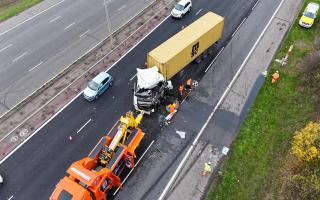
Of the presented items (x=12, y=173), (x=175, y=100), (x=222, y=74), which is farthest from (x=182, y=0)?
(x=12, y=173)

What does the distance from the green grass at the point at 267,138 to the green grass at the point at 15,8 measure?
110ft

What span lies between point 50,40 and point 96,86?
11593 millimetres

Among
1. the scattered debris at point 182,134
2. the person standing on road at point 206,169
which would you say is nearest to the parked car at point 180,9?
the scattered debris at point 182,134

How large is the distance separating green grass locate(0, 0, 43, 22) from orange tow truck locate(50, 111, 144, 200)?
27.1 meters

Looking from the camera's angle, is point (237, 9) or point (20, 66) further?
point (237, 9)

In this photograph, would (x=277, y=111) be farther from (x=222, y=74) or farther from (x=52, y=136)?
(x=52, y=136)

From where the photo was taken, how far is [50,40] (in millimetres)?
36969

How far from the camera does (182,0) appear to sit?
3956 cm

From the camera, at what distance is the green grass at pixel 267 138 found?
2392 centimetres

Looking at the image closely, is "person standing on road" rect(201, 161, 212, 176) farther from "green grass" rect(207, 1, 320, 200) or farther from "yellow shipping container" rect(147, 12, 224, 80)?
"yellow shipping container" rect(147, 12, 224, 80)

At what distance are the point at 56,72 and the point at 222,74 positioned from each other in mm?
18046

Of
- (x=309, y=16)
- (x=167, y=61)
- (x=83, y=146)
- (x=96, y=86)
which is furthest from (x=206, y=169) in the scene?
(x=309, y=16)

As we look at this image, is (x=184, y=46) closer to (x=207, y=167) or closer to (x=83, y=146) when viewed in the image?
(x=207, y=167)

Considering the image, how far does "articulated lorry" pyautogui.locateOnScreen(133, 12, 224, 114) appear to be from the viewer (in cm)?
2805
